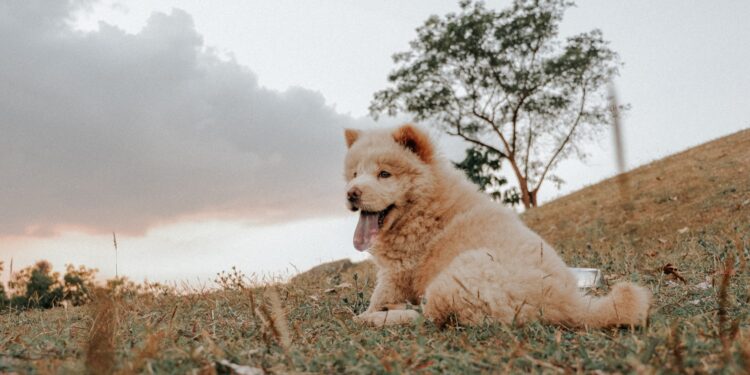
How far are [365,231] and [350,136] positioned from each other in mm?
1263

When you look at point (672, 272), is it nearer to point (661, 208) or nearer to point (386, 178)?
point (386, 178)

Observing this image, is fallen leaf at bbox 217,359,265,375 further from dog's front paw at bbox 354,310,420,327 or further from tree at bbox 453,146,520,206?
tree at bbox 453,146,520,206

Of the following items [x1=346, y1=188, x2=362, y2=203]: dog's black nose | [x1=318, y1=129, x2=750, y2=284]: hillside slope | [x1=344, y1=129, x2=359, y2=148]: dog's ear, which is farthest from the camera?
[x1=318, y1=129, x2=750, y2=284]: hillside slope

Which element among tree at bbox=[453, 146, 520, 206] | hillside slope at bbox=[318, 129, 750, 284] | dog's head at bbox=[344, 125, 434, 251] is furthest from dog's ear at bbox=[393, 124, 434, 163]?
tree at bbox=[453, 146, 520, 206]

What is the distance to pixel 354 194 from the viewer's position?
16.6 feet

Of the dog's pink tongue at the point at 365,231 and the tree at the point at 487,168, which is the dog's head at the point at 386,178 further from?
the tree at the point at 487,168

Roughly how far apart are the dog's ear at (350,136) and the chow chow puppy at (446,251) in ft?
0.04

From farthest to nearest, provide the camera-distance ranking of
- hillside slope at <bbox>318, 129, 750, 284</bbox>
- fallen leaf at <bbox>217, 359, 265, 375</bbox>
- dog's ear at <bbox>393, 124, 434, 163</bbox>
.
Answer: hillside slope at <bbox>318, 129, 750, 284</bbox>, dog's ear at <bbox>393, 124, 434, 163</bbox>, fallen leaf at <bbox>217, 359, 265, 375</bbox>

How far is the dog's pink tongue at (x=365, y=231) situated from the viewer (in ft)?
17.3

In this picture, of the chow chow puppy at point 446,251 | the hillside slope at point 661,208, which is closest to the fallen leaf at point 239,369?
the chow chow puppy at point 446,251

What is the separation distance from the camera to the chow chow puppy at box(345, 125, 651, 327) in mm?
3975

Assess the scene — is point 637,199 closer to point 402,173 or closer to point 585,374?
point 402,173

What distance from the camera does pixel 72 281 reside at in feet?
54.5

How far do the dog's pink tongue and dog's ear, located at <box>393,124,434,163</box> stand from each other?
0.76 metres
